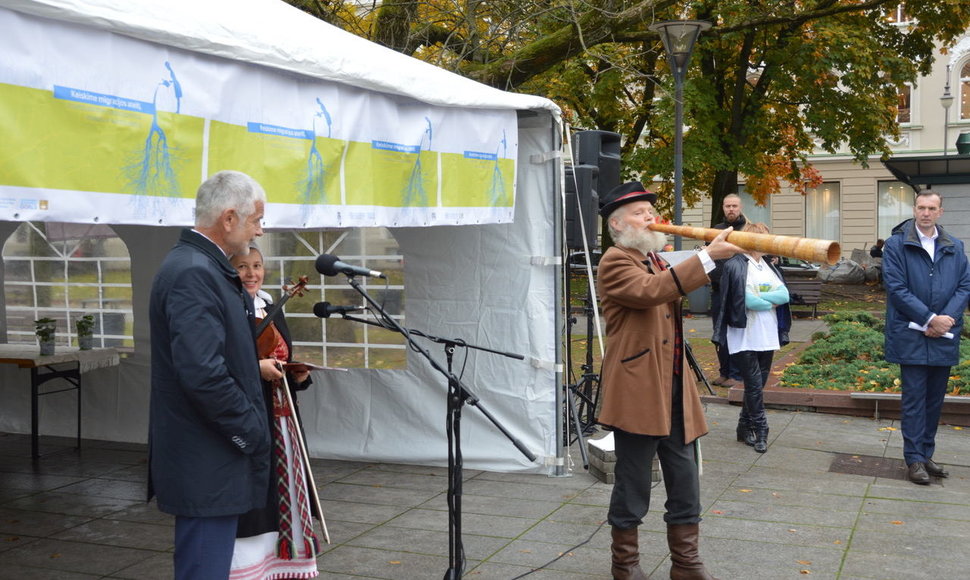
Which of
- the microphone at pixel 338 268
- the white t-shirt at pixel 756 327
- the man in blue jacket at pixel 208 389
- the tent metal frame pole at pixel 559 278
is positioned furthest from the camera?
the white t-shirt at pixel 756 327

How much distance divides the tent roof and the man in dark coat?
304 cm

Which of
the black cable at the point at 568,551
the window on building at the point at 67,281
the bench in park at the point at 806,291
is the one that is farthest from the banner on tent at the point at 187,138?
the bench in park at the point at 806,291

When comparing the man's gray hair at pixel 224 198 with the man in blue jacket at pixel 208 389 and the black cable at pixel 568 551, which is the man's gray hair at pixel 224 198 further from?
the black cable at pixel 568 551

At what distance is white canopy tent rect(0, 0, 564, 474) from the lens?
12.1 ft

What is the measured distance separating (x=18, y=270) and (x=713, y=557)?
271 inches

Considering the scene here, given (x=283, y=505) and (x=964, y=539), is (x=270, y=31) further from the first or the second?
(x=964, y=539)

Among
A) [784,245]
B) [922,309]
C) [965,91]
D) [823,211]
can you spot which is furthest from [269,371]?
[965,91]

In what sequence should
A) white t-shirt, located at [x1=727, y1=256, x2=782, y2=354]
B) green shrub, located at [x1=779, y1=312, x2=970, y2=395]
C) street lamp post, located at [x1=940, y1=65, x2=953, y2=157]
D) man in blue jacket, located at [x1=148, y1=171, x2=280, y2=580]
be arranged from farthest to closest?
Result: street lamp post, located at [x1=940, y1=65, x2=953, y2=157], green shrub, located at [x1=779, y1=312, x2=970, y2=395], white t-shirt, located at [x1=727, y1=256, x2=782, y2=354], man in blue jacket, located at [x1=148, y1=171, x2=280, y2=580]

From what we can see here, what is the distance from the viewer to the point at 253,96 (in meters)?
4.61

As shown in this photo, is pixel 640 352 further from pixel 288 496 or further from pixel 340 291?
pixel 340 291

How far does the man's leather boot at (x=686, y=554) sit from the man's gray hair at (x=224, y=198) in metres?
2.61

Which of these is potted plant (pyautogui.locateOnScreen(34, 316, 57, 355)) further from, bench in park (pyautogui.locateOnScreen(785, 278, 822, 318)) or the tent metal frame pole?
bench in park (pyautogui.locateOnScreen(785, 278, 822, 318))

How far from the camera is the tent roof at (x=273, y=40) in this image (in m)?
3.83

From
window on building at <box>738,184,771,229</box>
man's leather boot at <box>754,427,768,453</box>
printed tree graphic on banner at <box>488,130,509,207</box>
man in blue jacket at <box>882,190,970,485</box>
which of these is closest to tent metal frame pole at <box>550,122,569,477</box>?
printed tree graphic on banner at <box>488,130,509,207</box>
